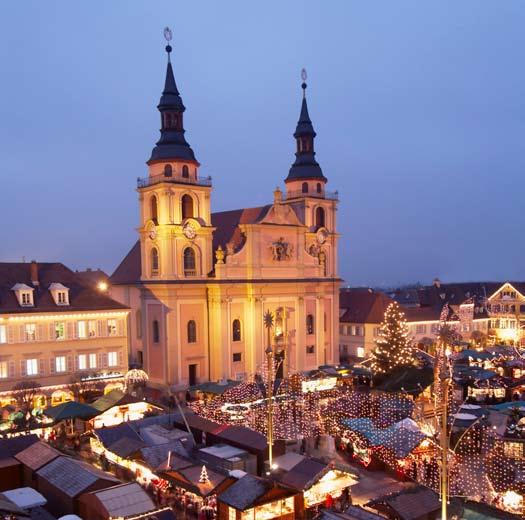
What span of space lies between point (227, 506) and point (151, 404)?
1436 cm

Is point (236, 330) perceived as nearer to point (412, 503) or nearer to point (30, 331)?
point (30, 331)

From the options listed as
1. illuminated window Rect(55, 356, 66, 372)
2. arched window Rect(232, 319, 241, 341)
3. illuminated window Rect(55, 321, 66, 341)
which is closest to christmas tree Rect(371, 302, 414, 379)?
arched window Rect(232, 319, 241, 341)

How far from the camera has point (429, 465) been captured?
22.4 meters

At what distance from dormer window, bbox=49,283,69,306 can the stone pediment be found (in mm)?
14332

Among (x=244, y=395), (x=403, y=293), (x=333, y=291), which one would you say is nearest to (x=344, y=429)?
(x=244, y=395)

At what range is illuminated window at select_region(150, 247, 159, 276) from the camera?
133ft

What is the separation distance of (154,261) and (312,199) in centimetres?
1455

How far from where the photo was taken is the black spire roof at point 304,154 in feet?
160

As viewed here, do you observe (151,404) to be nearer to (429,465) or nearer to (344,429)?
(344,429)

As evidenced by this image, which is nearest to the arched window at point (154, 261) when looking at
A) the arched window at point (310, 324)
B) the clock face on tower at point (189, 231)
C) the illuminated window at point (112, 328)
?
the clock face on tower at point (189, 231)

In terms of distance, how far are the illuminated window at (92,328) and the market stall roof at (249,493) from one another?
→ 20.3 metres

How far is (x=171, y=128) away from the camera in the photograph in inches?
1628

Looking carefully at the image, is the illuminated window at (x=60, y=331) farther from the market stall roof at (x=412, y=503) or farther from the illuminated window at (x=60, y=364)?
the market stall roof at (x=412, y=503)

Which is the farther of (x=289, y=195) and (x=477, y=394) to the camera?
(x=289, y=195)
